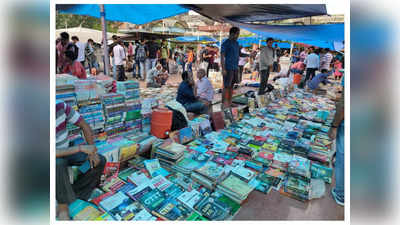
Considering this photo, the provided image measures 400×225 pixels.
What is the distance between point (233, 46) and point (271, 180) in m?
2.73

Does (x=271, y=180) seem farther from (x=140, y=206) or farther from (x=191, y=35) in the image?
(x=191, y=35)

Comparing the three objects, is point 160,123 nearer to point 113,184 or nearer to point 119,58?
point 113,184

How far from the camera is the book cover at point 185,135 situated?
2.91m

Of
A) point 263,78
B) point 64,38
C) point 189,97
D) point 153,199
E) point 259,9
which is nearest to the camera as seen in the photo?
point 153,199

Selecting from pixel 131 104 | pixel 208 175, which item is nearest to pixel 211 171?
pixel 208 175

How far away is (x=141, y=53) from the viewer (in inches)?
298

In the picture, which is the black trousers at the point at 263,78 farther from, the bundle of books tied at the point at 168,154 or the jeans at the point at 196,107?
the bundle of books tied at the point at 168,154

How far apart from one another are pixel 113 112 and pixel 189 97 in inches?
55.9

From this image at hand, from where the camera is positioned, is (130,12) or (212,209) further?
(130,12)

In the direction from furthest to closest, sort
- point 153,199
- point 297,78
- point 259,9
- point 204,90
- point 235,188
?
1. point 297,78
2. point 204,90
3. point 259,9
4. point 235,188
5. point 153,199
